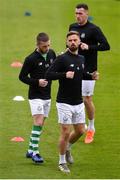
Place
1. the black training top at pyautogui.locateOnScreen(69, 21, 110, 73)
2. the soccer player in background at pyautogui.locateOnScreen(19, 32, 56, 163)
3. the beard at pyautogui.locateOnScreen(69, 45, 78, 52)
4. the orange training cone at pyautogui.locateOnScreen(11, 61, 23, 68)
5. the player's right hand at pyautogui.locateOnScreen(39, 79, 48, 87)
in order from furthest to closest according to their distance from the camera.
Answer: the orange training cone at pyautogui.locateOnScreen(11, 61, 23, 68)
the black training top at pyautogui.locateOnScreen(69, 21, 110, 73)
the soccer player in background at pyautogui.locateOnScreen(19, 32, 56, 163)
the player's right hand at pyautogui.locateOnScreen(39, 79, 48, 87)
the beard at pyautogui.locateOnScreen(69, 45, 78, 52)

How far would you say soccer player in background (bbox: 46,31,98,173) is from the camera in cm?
1113

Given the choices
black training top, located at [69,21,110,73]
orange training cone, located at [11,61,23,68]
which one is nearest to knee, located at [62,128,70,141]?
black training top, located at [69,21,110,73]

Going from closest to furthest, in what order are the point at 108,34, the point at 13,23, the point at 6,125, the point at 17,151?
the point at 17,151, the point at 6,125, the point at 108,34, the point at 13,23

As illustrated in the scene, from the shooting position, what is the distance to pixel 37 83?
11.6 meters

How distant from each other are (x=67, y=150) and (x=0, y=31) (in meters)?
16.5

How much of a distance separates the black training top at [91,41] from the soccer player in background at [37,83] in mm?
1544

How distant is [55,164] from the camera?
11.7 m

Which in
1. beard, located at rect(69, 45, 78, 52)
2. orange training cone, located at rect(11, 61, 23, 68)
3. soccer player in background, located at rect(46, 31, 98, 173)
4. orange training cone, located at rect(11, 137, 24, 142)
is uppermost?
beard, located at rect(69, 45, 78, 52)

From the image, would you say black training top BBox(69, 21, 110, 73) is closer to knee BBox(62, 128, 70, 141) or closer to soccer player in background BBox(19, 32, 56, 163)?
soccer player in background BBox(19, 32, 56, 163)

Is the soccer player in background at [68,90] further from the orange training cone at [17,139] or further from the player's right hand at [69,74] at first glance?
the orange training cone at [17,139]

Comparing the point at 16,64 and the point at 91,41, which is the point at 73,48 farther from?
the point at 16,64

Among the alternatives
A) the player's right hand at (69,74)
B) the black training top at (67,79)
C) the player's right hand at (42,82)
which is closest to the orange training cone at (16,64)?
the player's right hand at (42,82)

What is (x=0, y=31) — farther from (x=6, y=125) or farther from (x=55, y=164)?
(x=55, y=164)

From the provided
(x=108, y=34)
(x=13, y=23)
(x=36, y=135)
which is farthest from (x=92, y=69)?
(x=13, y=23)
